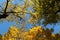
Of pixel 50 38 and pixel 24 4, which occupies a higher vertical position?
pixel 24 4

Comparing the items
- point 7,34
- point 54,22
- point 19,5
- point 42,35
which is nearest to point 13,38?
point 7,34

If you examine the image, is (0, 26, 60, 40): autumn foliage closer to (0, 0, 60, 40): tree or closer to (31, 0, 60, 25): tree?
(0, 0, 60, 40): tree

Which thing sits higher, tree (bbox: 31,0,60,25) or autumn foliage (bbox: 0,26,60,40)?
tree (bbox: 31,0,60,25)

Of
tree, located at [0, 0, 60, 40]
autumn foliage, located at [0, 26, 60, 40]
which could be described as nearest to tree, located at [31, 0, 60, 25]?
tree, located at [0, 0, 60, 40]

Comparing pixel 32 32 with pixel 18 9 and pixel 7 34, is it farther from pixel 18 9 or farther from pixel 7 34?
pixel 18 9

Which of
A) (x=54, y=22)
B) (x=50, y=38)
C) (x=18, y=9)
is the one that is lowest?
(x=50, y=38)

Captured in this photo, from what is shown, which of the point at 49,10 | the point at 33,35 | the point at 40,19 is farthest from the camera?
the point at 40,19

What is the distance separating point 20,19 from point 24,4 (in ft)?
3.20

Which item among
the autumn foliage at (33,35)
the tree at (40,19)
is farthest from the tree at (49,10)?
the autumn foliage at (33,35)

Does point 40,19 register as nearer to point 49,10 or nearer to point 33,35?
point 49,10

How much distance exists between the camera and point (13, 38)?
1152 cm

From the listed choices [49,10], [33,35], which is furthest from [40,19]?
[33,35]

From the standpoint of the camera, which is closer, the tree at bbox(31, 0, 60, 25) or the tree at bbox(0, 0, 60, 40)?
the tree at bbox(0, 0, 60, 40)

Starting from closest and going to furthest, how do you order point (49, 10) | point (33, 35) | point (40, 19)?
point (33, 35), point (49, 10), point (40, 19)
